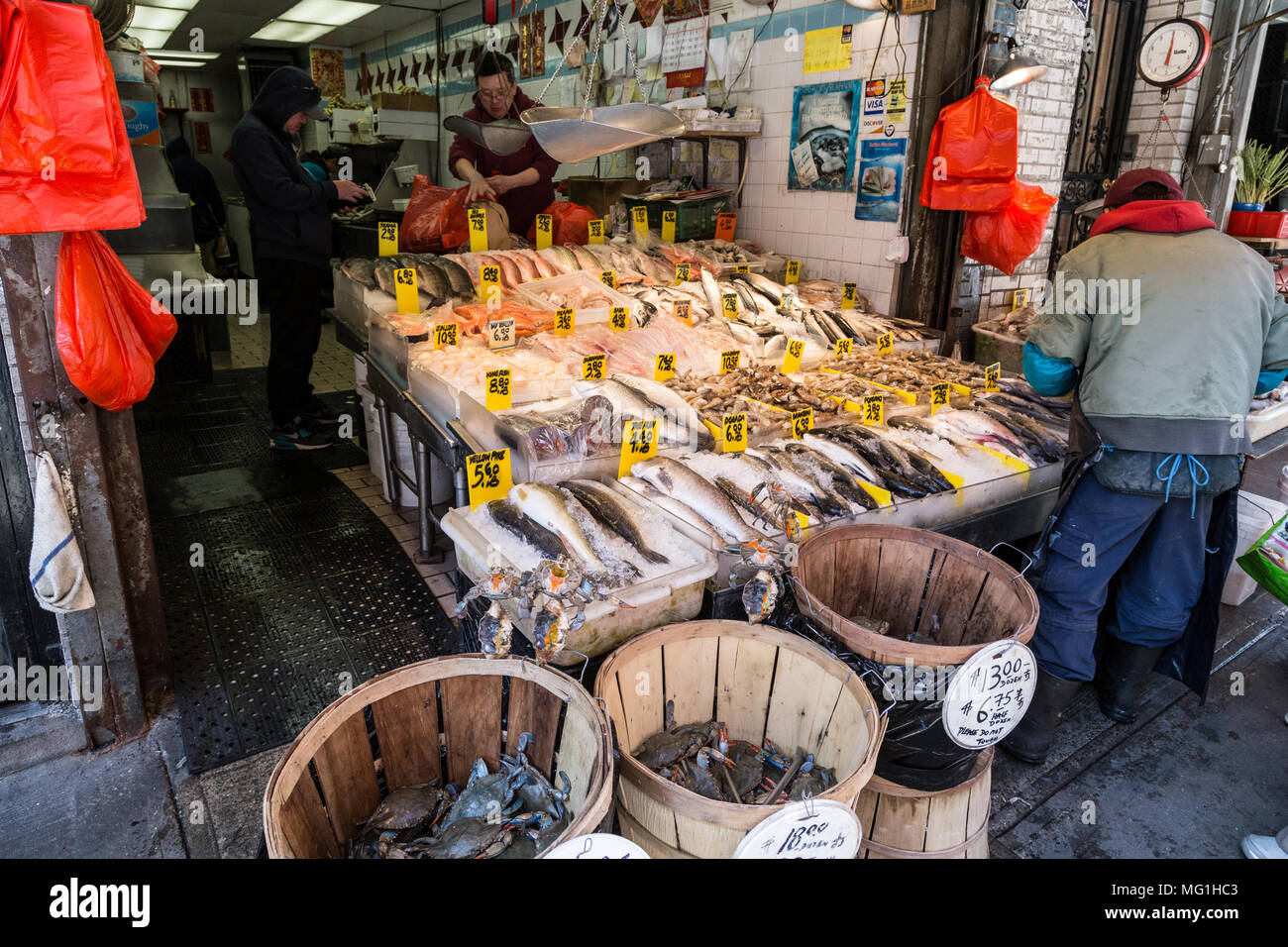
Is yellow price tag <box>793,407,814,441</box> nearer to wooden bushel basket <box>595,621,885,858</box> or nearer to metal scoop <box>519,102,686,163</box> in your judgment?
metal scoop <box>519,102,686,163</box>

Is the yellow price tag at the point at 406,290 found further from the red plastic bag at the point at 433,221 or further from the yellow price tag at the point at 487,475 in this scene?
the yellow price tag at the point at 487,475

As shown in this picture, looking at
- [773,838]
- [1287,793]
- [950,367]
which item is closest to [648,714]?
[773,838]

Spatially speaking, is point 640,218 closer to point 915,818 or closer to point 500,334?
point 500,334

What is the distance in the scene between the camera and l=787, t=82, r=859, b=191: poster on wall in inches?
231

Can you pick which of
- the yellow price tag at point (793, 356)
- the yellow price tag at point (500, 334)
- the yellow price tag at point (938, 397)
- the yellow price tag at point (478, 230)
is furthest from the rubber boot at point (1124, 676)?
the yellow price tag at point (478, 230)

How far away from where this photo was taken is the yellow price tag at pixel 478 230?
5727 millimetres

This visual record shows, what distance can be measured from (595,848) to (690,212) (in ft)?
19.7

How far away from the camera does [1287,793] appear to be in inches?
123

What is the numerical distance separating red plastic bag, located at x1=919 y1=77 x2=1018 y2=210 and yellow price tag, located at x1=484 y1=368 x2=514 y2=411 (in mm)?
3533

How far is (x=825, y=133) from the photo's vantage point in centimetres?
604

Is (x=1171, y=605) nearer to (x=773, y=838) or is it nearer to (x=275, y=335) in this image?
(x=773, y=838)

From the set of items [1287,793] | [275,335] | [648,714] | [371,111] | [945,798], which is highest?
[371,111]

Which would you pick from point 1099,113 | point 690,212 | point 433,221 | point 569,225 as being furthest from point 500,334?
point 1099,113
